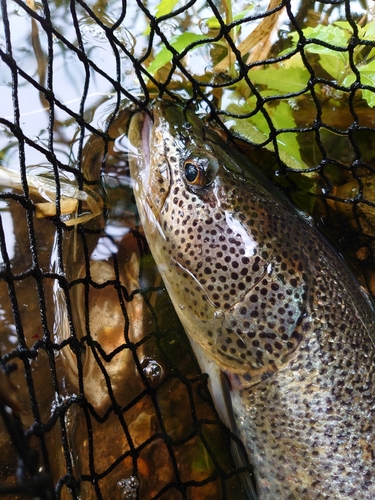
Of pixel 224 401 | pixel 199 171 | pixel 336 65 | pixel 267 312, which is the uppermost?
pixel 336 65

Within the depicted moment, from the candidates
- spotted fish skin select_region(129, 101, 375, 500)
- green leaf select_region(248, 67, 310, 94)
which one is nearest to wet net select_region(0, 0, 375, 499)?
green leaf select_region(248, 67, 310, 94)

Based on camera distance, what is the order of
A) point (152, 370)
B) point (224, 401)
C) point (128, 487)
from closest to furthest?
point (224, 401), point (128, 487), point (152, 370)

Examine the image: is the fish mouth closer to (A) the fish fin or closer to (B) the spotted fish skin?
(B) the spotted fish skin

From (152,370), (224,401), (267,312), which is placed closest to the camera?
(267,312)

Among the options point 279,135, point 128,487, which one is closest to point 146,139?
point 279,135

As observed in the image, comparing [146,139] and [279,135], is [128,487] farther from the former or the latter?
[279,135]

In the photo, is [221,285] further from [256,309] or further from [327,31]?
[327,31]

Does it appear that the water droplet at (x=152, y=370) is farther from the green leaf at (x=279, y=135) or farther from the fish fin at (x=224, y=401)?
the green leaf at (x=279, y=135)

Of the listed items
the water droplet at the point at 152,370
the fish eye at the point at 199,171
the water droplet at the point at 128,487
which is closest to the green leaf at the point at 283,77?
the fish eye at the point at 199,171
